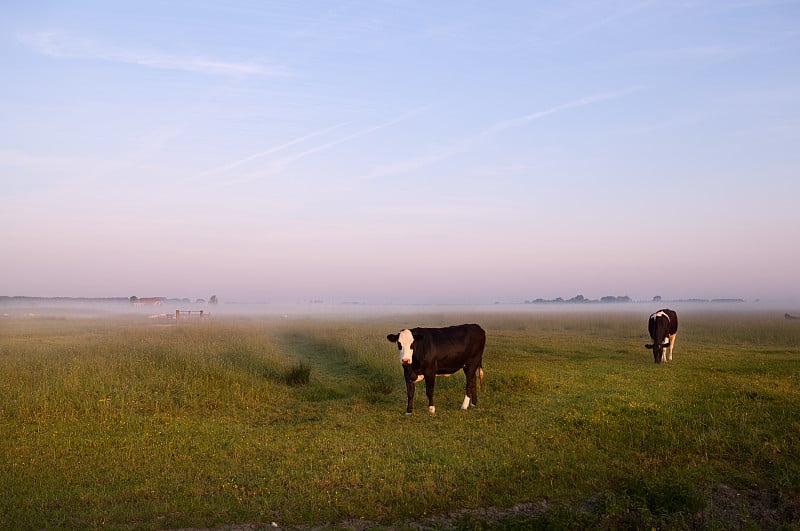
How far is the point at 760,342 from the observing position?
105ft

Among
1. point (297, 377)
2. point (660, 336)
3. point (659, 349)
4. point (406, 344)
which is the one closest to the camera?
point (406, 344)

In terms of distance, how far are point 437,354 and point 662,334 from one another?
13.2 metres

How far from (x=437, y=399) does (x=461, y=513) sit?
757 cm

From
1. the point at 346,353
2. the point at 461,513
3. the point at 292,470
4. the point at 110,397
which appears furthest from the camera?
the point at 346,353

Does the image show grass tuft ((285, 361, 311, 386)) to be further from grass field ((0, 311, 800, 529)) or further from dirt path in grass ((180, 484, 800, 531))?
dirt path in grass ((180, 484, 800, 531))

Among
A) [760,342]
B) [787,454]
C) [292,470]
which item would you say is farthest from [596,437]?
[760,342]

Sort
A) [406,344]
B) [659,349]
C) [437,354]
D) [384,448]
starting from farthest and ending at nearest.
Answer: [659,349]
[437,354]
[406,344]
[384,448]

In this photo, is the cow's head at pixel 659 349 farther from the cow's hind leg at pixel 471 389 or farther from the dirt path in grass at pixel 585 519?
the dirt path in grass at pixel 585 519

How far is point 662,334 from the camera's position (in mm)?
22594

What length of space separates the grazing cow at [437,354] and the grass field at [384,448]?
0.64 metres

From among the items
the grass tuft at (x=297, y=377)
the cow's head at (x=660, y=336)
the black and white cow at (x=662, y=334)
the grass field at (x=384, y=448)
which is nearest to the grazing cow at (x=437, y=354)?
the grass field at (x=384, y=448)

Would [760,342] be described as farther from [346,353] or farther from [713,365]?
[346,353]

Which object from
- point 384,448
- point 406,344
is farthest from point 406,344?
point 384,448

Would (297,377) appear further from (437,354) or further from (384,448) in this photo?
(384,448)
